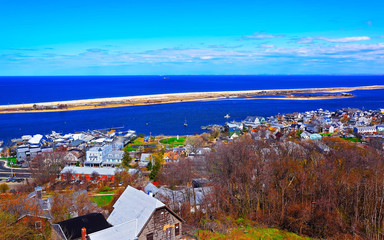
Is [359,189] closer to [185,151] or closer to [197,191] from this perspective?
[197,191]

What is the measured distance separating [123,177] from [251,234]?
16631 millimetres

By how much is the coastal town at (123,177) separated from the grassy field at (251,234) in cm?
116

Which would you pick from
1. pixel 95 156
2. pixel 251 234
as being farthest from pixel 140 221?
pixel 95 156

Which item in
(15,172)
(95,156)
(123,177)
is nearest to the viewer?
(123,177)

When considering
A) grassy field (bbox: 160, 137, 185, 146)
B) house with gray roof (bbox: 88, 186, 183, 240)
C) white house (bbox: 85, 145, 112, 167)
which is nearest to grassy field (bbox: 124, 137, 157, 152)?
grassy field (bbox: 160, 137, 185, 146)

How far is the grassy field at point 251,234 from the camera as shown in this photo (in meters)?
15.1

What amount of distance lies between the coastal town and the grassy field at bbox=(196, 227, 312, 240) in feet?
3.80

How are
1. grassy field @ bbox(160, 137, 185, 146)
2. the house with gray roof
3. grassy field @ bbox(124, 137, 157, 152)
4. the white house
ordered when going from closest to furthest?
the house with gray roof < the white house < grassy field @ bbox(124, 137, 157, 152) < grassy field @ bbox(160, 137, 185, 146)

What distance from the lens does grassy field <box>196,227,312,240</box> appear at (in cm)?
1508

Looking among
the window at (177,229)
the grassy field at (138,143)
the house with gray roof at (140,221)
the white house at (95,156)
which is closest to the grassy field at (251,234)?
the window at (177,229)

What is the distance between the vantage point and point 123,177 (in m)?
29.0

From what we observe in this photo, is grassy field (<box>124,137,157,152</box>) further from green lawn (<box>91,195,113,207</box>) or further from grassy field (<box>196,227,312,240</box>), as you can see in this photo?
grassy field (<box>196,227,312,240</box>)

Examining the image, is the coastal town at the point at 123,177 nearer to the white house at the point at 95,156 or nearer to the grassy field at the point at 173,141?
the white house at the point at 95,156

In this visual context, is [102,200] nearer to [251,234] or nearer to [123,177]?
[123,177]
